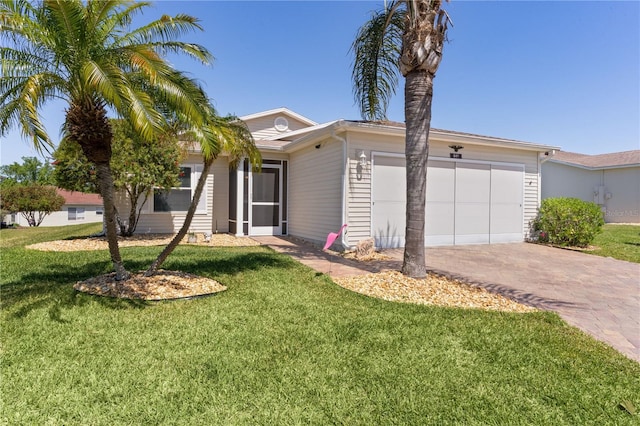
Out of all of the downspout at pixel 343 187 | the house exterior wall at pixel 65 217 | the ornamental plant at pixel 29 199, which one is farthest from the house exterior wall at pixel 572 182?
the house exterior wall at pixel 65 217

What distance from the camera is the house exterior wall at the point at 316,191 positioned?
9992 mm

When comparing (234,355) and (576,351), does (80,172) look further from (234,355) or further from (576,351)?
(576,351)

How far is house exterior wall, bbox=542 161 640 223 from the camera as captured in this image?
2178 centimetres

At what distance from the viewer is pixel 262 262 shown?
7.84 meters

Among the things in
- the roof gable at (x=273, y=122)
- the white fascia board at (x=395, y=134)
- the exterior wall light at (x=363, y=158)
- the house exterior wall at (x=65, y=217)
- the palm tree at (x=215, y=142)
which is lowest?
the house exterior wall at (x=65, y=217)

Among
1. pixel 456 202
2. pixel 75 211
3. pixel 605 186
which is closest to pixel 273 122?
pixel 456 202

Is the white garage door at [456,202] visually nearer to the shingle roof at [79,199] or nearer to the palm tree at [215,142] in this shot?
the palm tree at [215,142]

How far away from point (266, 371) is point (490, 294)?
412cm

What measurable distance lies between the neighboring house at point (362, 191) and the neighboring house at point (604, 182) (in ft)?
45.4

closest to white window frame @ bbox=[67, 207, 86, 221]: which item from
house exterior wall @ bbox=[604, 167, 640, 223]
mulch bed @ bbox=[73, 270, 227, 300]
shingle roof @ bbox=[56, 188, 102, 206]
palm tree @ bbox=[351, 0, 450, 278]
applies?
shingle roof @ bbox=[56, 188, 102, 206]

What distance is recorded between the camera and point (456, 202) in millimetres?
11109

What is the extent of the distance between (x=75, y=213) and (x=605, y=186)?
50273 millimetres

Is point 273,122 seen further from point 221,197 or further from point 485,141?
point 485,141

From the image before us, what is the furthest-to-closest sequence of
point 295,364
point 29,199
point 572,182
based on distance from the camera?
point 29,199, point 572,182, point 295,364
